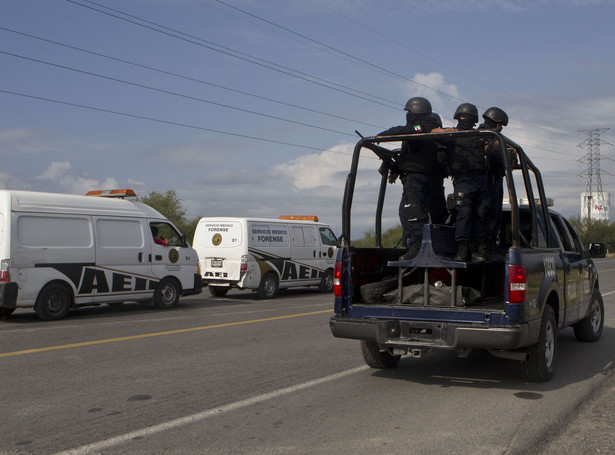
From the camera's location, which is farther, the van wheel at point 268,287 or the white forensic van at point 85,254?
the van wheel at point 268,287

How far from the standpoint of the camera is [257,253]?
17.2 m

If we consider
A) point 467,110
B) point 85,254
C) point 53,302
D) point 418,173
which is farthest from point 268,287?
point 467,110

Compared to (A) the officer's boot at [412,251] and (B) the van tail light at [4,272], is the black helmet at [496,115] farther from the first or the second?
(B) the van tail light at [4,272]

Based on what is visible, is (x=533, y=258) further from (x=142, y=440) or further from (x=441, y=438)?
(x=142, y=440)

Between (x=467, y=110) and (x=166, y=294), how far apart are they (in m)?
9.55

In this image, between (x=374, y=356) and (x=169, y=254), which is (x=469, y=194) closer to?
(x=374, y=356)

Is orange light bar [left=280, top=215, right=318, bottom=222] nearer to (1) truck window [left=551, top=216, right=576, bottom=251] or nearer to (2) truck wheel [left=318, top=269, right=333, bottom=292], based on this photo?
(2) truck wheel [left=318, top=269, right=333, bottom=292]

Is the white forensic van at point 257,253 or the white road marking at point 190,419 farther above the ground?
the white forensic van at point 257,253

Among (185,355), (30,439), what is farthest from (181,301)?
(30,439)

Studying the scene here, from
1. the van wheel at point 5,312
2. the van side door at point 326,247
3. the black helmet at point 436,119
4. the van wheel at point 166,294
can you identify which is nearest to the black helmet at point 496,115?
the black helmet at point 436,119

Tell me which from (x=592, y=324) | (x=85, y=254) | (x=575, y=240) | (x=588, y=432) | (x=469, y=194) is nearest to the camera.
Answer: (x=588, y=432)

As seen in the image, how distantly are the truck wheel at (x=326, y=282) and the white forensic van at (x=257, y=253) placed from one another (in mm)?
478

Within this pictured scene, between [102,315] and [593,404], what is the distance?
10.0 metres

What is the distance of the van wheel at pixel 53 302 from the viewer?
39.5 feet
